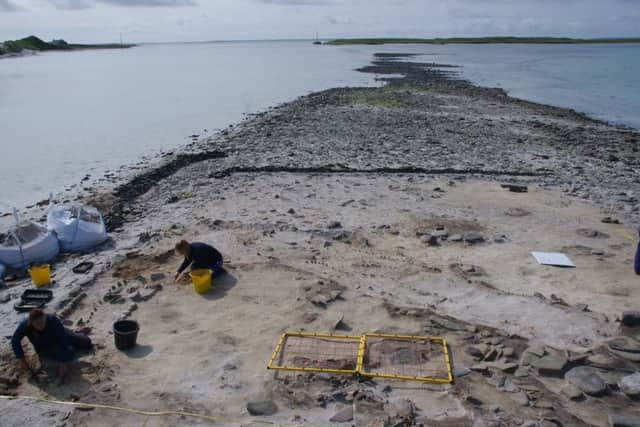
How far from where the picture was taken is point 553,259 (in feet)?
30.9

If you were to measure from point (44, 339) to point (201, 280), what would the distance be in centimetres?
249

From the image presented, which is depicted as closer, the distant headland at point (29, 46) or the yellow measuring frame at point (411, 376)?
the yellow measuring frame at point (411, 376)

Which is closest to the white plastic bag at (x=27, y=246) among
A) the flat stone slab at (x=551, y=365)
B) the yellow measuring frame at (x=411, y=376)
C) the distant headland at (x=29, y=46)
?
the yellow measuring frame at (x=411, y=376)

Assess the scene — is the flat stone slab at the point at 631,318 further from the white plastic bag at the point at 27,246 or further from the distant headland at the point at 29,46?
the distant headland at the point at 29,46

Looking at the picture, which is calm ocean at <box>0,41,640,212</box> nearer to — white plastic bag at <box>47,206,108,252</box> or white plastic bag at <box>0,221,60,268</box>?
white plastic bag at <box>47,206,108,252</box>

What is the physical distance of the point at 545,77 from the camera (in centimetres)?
5700

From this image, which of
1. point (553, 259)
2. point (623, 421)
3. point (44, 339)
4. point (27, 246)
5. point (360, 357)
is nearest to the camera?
point (623, 421)

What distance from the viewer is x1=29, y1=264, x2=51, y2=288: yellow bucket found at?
8.47 m

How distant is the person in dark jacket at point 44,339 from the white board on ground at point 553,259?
768 centimetres

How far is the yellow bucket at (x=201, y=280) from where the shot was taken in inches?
326

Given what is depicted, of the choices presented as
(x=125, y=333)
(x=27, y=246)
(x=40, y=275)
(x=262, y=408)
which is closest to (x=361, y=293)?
(x=262, y=408)

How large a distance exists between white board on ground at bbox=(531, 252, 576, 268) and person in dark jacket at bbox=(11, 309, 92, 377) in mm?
7676

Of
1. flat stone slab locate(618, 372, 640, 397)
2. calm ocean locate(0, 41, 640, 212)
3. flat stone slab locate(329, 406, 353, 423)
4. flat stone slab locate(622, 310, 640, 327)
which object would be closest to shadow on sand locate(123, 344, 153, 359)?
flat stone slab locate(329, 406, 353, 423)

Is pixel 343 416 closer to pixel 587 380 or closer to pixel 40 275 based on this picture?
pixel 587 380
